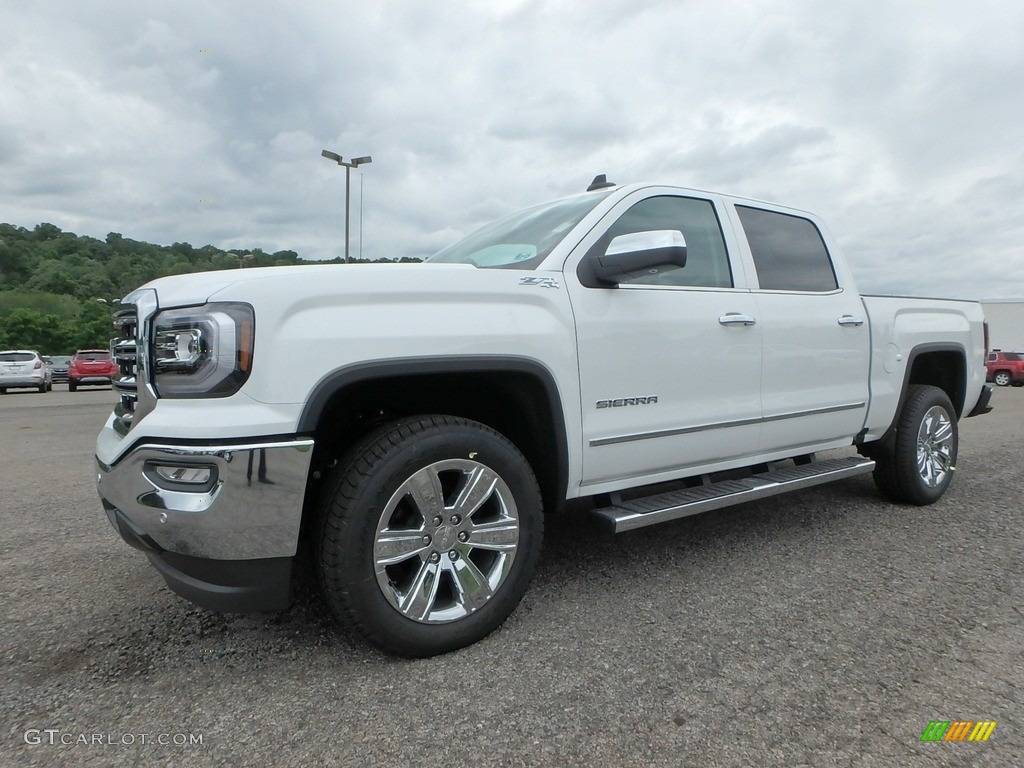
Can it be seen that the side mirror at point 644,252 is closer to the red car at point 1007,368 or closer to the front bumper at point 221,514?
the front bumper at point 221,514

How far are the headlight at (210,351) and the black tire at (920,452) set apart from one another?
396cm

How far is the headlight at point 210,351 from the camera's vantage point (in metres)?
2.02

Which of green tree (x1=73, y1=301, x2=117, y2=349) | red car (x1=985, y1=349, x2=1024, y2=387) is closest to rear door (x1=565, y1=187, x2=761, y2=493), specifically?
red car (x1=985, y1=349, x2=1024, y2=387)

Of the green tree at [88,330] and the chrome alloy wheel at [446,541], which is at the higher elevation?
the green tree at [88,330]

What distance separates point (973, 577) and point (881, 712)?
151 centimetres

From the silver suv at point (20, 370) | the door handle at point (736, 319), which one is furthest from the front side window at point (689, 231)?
the silver suv at point (20, 370)

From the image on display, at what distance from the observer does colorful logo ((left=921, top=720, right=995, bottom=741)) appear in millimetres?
1872

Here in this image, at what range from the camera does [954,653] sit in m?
2.35

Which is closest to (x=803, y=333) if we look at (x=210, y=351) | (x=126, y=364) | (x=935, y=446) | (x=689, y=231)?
(x=689, y=231)

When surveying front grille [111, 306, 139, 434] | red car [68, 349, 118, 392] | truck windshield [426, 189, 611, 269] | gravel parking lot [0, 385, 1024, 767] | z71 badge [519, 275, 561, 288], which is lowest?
gravel parking lot [0, 385, 1024, 767]

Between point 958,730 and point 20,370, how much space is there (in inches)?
918

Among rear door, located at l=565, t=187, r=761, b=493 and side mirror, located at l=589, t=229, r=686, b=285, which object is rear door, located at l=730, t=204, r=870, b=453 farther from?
side mirror, located at l=589, t=229, r=686, b=285

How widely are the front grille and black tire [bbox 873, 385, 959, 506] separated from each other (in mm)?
4223

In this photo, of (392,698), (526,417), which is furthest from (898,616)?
(392,698)
